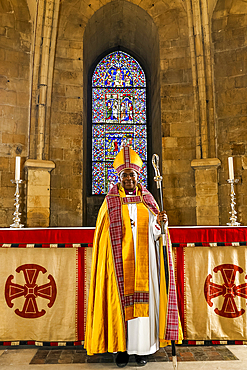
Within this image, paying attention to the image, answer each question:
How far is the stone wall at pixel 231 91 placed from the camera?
5918 mm

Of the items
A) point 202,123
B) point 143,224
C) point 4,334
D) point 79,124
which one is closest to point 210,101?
point 202,123

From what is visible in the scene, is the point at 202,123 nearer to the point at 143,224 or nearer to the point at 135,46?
the point at 135,46

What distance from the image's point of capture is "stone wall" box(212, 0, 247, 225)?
5.92 m

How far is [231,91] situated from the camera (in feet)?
20.0

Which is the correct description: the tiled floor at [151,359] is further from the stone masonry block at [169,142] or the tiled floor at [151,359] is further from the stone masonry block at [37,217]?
the stone masonry block at [169,142]

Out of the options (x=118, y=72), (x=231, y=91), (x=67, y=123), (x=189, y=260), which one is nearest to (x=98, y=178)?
(x=67, y=123)

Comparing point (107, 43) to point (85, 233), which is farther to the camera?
point (107, 43)

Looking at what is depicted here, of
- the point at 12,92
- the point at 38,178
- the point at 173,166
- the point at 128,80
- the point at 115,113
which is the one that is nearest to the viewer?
the point at 38,178

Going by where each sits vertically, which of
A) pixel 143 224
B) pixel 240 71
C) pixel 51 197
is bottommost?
pixel 143 224

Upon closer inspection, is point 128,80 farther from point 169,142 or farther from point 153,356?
point 153,356

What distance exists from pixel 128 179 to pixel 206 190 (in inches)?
119

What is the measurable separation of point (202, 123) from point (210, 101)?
1.45 feet

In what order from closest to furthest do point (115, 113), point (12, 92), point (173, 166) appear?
point (12, 92) < point (173, 166) < point (115, 113)

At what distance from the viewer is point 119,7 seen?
6.79 metres
